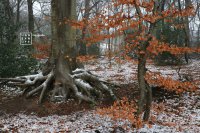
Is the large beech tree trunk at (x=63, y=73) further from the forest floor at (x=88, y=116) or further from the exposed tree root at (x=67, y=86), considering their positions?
the forest floor at (x=88, y=116)

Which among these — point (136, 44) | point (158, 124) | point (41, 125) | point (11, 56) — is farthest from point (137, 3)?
point (11, 56)

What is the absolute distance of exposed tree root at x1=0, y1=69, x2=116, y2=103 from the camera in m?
12.2

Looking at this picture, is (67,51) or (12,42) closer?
(67,51)

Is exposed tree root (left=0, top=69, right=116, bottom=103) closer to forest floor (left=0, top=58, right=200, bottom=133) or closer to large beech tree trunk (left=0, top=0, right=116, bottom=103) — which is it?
large beech tree trunk (left=0, top=0, right=116, bottom=103)

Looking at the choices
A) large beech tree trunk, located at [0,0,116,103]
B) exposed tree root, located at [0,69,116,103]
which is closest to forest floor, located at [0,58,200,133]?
exposed tree root, located at [0,69,116,103]

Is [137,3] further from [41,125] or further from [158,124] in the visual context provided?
[41,125]

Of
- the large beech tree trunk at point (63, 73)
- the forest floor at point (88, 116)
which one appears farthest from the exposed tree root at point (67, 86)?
the forest floor at point (88, 116)

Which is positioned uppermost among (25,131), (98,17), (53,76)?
(98,17)

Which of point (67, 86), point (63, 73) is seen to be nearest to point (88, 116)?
point (67, 86)

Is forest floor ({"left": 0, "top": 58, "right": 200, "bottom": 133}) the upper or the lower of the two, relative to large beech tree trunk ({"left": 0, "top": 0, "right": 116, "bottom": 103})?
lower

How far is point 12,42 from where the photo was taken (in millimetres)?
15609

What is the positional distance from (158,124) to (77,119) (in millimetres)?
2722

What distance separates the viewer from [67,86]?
12594 mm

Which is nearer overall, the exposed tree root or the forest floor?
the forest floor
